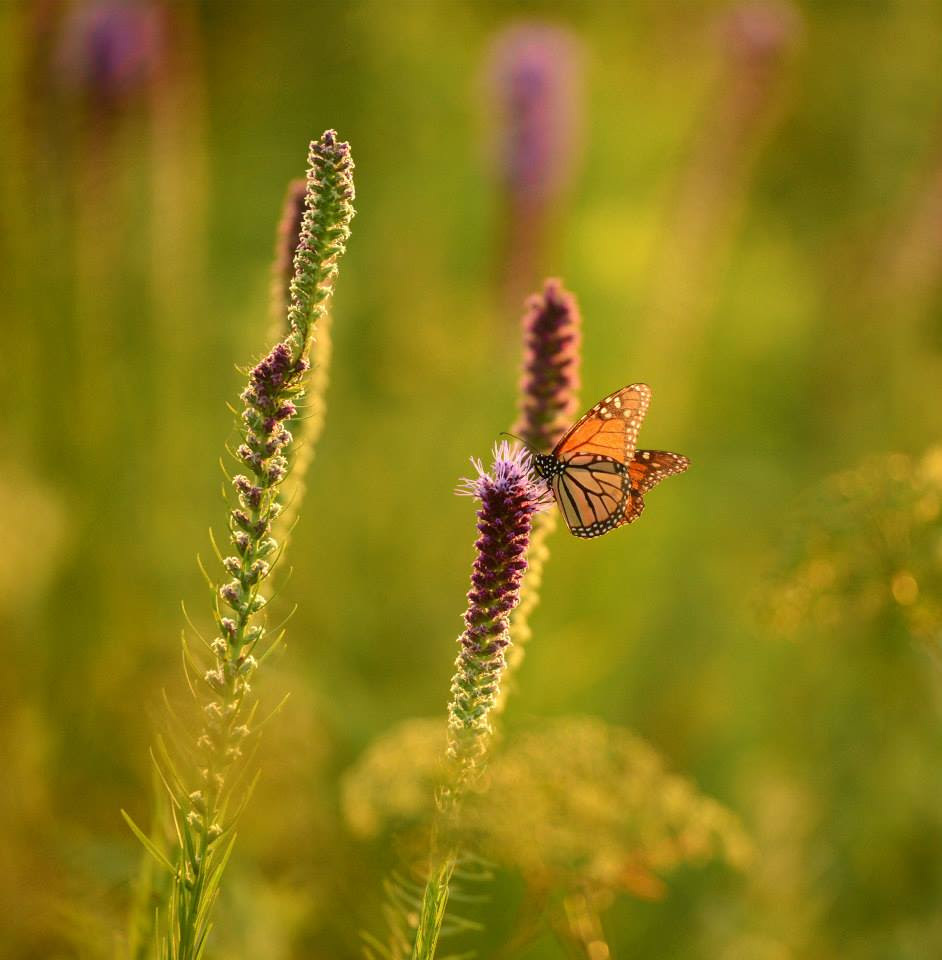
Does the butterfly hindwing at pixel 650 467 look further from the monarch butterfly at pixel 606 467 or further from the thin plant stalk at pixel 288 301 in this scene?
the thin plant stalk at pixel 288 301

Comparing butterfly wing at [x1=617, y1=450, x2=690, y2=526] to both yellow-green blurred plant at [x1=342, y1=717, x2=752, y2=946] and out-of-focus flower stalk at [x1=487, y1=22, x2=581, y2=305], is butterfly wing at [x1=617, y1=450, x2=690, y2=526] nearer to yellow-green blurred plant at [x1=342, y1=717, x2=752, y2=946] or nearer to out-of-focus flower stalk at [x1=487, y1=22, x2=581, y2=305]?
yellow-green blurred plant at [x1=342, y1=717, x2=752, y2=946]

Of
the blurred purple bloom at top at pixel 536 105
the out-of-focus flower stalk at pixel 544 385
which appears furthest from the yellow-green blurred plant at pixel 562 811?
the blurred purple bloom at top at pixel 536 105

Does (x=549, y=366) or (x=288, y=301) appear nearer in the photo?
(x=288, y=301)

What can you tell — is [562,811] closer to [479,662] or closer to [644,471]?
[644,471]

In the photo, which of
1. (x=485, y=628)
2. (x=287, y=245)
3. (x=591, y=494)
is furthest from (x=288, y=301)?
(x=591, y=494)

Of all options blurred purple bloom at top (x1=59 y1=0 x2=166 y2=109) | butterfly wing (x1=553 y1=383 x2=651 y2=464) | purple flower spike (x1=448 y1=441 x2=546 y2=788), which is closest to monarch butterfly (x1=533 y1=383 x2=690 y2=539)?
butterfly wing (x1=553 y1=383 x2=651 y2=464)

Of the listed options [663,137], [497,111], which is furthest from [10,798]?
[663,137]
